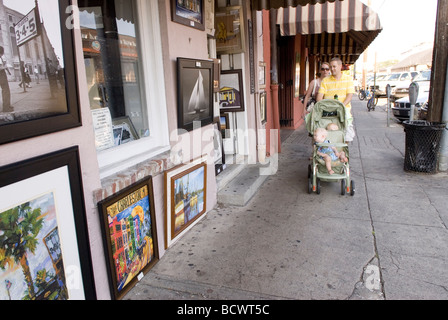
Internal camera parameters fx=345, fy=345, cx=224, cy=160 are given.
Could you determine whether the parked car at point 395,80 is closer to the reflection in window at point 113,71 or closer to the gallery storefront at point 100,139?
the gallery storefront at point 100,139

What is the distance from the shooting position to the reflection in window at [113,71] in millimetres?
3049

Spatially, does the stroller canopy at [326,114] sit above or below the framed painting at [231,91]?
below

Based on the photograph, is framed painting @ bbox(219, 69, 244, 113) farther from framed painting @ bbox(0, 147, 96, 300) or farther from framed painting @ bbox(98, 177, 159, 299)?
framed painting @ bbox(0, 147, 96, 300)

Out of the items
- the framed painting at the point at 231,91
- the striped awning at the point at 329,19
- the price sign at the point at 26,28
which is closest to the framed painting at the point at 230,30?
the framed painting at the point at 231,91

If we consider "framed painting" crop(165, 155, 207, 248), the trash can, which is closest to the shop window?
"framed painting" crop(165, 155, 207, 248)

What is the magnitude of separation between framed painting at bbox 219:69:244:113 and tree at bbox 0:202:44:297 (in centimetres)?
417

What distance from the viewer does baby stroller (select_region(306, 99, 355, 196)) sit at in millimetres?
4879

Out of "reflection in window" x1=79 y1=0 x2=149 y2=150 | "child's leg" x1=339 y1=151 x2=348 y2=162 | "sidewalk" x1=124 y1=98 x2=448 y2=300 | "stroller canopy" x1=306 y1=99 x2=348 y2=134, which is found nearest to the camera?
"sidewalk" x1=124 y1=98 x2=448 y2=300

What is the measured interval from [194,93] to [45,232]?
2.28 meters

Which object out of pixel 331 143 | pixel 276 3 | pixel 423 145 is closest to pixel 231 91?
pixel 276 3

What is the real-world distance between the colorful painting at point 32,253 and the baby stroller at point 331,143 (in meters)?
3.69

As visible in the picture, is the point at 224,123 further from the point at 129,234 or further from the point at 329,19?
the point at 329,19

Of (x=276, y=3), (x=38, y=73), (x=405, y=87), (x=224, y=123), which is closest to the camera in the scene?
(x=38, y=73)

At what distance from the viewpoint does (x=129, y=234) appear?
110 inches
